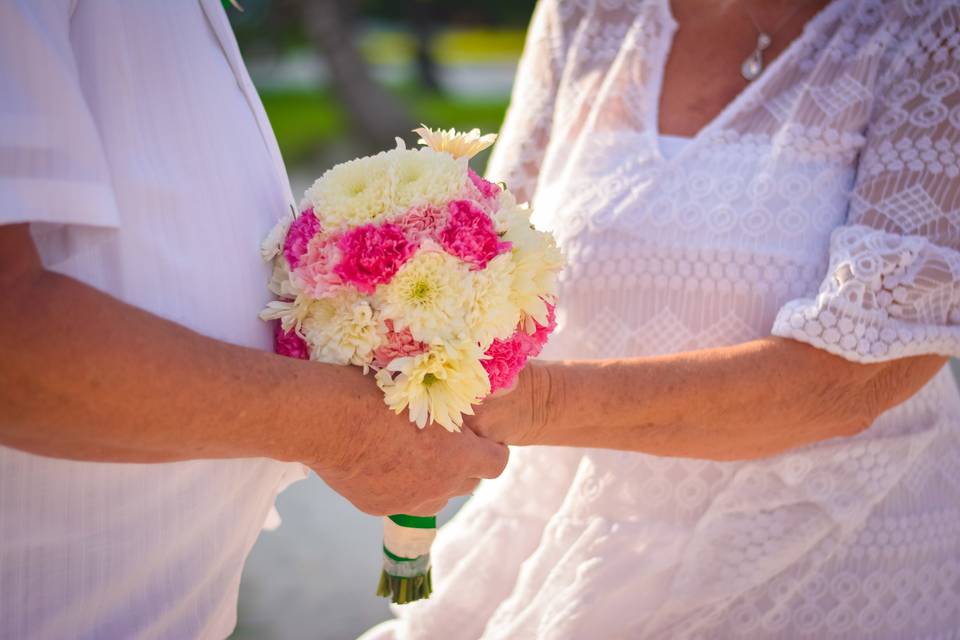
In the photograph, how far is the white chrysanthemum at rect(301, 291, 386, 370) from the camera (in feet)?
5.49

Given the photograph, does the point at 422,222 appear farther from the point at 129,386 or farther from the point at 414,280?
the point at 129,386

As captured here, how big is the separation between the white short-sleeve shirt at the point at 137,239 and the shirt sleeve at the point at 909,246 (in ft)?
3.99

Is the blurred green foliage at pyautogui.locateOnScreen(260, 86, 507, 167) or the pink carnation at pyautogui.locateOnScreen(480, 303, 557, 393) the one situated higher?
the blurred green foliage at pyautogui.locateOnScreen(260, 86, 507, 167)

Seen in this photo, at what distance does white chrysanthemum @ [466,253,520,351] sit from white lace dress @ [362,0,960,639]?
702 mm

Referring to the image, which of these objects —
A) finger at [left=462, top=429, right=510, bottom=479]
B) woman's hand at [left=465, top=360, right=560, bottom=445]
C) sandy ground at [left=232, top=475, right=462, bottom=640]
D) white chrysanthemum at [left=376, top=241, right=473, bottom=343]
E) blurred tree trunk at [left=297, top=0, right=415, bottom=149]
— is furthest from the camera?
blurred tree trunk at [left=297, top=0, right=415, bottom=149]

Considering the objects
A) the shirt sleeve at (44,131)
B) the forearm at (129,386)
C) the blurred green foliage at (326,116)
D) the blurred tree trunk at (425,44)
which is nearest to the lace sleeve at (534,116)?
the forearm at (129,386)

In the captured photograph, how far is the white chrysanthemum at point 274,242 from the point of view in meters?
1.77

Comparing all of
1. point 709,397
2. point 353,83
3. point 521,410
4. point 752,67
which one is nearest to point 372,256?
point 521,410

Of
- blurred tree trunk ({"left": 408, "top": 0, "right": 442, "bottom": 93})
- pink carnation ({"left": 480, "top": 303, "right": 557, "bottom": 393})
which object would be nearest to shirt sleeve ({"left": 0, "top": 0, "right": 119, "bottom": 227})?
pink carnation ({"left": 480, "top": 303, "right": 557, "bottom": 393})

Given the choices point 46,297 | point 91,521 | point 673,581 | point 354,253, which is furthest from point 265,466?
point 673,581

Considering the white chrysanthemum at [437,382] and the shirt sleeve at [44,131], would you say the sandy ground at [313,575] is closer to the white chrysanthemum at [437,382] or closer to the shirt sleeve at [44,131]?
the white chrysanthemum at [437,382]

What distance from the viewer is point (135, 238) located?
5.13ft

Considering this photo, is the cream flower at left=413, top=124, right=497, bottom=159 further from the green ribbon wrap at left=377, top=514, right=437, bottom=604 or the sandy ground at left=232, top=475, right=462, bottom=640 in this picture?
the sandy ground at left=232, top=475, right=462, bottom=640

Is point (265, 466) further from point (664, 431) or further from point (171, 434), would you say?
point (664, 431)
